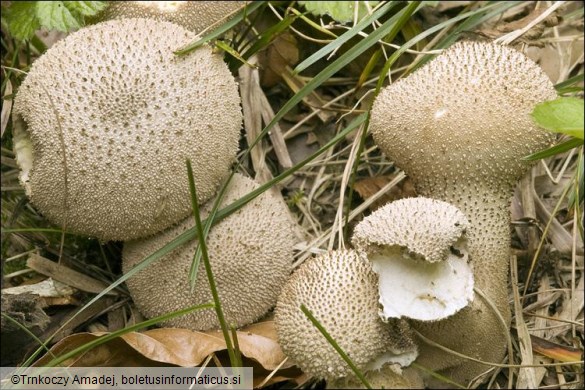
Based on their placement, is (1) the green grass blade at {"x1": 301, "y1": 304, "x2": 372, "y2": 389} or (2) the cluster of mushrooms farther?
(2) the cluster of mushrooms

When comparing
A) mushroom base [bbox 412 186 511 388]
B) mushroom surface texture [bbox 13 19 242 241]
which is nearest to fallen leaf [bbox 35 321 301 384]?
mushroom surface texture [bbox 13 19 242 241]

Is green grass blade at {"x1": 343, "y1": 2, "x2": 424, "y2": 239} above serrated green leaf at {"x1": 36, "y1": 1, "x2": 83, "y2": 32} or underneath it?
underneath

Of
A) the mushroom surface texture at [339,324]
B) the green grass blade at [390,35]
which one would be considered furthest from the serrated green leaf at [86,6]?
the mushroom surface texture at [339,324]

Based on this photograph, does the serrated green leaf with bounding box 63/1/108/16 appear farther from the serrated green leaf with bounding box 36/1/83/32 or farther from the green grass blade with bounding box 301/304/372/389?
the green grass blade with bounding box 301/304/372/389

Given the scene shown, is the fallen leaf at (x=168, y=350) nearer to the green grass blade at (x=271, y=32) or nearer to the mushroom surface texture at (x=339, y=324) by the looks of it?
the mushroom surface texture at (x=339, y=324)

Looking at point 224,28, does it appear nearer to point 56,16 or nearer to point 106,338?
point 56,16

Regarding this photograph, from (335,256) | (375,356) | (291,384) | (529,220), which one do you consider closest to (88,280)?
(291,384)

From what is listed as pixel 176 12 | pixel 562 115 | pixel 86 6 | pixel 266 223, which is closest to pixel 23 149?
pixel 86 6
